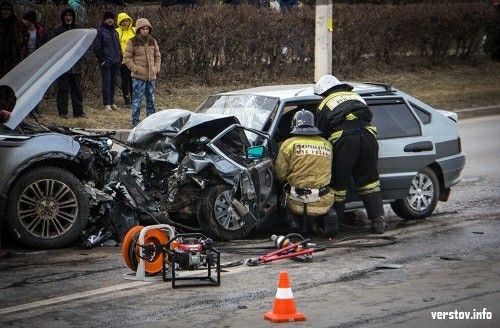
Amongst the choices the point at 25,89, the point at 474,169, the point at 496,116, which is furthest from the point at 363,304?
the point at 496,116

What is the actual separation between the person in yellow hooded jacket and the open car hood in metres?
8.95

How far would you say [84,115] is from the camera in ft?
62.1

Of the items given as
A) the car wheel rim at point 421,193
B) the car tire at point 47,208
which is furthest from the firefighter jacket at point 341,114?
the car tire at point 47,208

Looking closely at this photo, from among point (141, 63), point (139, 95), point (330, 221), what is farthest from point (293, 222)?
point (141, 63)

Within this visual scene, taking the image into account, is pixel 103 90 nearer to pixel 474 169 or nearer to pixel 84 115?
pixel 84 115

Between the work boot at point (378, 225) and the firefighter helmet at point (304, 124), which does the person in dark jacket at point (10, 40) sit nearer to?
the firefighter helmet at point (304, 124)

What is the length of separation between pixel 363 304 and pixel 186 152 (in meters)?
3.48

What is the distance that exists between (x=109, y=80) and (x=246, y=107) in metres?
8.08

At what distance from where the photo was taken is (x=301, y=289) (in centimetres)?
876

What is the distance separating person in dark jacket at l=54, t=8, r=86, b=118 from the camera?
18.4m

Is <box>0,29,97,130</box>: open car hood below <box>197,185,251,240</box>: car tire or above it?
above

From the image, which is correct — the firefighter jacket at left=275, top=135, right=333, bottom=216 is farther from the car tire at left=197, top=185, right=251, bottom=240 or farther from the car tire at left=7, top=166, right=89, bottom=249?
the car tire at left=7, top=166, right=89, bottom=249

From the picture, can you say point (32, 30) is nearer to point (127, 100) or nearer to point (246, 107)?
point (127, 100)

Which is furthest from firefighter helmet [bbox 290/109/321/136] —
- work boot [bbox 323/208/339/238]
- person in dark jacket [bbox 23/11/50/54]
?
person in dark jacket [bbox 23/11/50/54]
